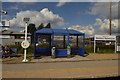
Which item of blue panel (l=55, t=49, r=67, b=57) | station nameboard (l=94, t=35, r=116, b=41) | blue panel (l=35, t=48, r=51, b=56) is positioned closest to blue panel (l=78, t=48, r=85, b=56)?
blue panel (l=55, t=49, r=67, b=57)

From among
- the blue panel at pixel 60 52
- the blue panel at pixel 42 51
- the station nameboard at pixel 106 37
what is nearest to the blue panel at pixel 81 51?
the blue panel at pixel 60 52

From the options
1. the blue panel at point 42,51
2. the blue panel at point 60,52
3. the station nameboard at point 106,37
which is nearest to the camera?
the blue panel at point 60,52

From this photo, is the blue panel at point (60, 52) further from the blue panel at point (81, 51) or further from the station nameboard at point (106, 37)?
the station nameboard at point (106, 37)

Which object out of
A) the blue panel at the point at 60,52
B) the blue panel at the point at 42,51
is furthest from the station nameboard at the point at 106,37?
the blue panel at the point at 60,52

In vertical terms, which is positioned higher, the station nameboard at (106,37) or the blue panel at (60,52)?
the station nameboard at (106,37)

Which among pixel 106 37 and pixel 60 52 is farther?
pixel 106 37

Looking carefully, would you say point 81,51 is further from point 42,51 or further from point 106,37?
point 106,37

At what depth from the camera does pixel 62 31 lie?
1044 inches

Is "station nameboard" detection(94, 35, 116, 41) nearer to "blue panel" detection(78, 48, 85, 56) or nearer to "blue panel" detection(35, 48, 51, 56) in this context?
"blue panel" detection(78, 48, 85, 56)

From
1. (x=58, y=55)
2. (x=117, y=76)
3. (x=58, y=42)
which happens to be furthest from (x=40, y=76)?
(x=58, y=42)

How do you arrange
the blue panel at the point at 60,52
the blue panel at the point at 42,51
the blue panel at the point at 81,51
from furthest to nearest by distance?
1. the blue panel at the point at 81,51
2. the blue panel at the point at 42,51
3. the blue panel at the point at 60,52

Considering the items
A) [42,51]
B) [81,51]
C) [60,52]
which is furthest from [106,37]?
[60,52]

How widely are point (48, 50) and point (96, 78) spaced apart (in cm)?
1511

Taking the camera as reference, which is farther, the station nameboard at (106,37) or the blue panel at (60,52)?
the station nameboard at (106,37)
